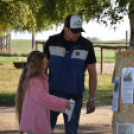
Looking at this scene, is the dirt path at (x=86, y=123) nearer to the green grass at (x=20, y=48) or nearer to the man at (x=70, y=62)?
the man at (x=70, y=62)

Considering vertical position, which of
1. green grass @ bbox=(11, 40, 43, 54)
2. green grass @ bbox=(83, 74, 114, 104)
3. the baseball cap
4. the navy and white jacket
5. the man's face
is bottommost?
green grass @ bbox=(83, 74, 114, 104)

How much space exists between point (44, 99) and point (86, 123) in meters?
3.43

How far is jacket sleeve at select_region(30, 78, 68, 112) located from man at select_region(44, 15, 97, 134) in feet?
1.04

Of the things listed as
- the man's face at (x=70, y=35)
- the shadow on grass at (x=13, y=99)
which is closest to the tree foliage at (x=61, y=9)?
the shadow on grass at (x=13, y=99)

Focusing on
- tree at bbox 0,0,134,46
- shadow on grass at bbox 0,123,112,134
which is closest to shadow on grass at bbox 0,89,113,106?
tree at bbox 0,0,134,46

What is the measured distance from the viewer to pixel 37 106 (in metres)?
3.12

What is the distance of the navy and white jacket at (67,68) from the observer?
3.38 m

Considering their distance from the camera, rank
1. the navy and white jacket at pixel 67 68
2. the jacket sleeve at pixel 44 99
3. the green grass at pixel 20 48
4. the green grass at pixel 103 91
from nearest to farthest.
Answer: the jacket sleeve at pixel 44 99
the navy and white jacket at pixel 67 68
the green grass at pixel 103 91
the green grass at pixel 20 48

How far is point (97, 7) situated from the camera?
27.6ft

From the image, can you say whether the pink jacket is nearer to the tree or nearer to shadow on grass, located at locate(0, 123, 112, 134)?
shadow on grass, located at locate(0, 123, 112, 134)

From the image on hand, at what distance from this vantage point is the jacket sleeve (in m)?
3.04

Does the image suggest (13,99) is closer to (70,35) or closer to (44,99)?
(70,35)

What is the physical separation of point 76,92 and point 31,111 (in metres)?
0.57

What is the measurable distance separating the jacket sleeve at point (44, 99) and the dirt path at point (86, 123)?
2691 mm
